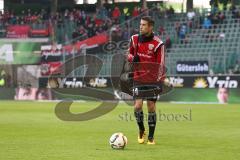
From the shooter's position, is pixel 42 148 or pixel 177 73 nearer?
pixel 42 148

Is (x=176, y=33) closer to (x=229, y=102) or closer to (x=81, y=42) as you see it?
(x=81, y=42)

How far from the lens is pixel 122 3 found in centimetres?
5772

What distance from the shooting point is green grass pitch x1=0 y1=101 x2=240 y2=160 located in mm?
11633

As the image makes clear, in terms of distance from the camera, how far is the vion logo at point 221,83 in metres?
34.4

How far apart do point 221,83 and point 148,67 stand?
21.8m

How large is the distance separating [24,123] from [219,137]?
7672mm

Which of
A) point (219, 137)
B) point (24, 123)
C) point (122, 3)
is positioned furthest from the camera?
point (122, 3)

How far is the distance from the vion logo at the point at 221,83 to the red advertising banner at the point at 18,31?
17.8 m

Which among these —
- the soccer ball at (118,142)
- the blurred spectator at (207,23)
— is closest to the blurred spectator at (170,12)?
the blurred spectator at (207,23)

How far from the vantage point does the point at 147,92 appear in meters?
13.7

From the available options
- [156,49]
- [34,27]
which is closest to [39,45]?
[34,27]

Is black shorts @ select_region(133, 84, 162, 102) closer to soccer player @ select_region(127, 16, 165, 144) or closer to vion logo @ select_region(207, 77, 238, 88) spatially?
soccer player @ select_region(127, 16, 165, 144)

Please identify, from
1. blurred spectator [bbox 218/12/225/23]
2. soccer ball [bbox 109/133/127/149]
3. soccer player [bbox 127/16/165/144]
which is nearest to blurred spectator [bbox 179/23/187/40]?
blurred spectator [bbox 218/12/225/23]

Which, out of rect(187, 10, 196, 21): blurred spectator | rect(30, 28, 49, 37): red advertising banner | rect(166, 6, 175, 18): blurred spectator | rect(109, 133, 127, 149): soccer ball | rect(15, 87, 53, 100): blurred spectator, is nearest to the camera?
rect(109, 133, 127, 149): soccer ball
